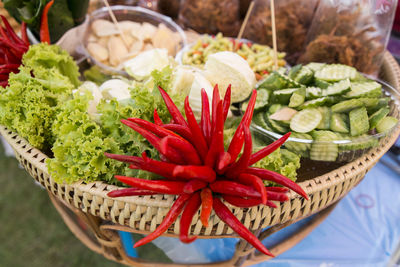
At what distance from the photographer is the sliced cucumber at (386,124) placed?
1033 millimetres

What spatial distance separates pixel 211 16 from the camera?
5.95 feet

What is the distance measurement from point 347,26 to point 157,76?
1.04 meters

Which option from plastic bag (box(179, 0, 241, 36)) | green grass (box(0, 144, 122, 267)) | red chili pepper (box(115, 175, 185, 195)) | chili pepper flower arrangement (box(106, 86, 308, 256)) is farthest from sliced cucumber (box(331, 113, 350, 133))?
green grass (box(0, 144, 122, 267))

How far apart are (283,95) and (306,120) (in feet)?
0.42

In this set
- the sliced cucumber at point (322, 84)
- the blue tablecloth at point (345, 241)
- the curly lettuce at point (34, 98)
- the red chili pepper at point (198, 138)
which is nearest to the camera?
the red chili pepper at point (198, 138)

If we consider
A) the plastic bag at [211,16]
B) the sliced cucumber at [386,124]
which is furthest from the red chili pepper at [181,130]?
the plastic bag at [211,16]

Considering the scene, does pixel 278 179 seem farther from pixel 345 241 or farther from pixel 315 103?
pixel 345 241

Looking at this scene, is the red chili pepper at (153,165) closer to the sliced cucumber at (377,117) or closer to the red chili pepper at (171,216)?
the red chili pepper at (171,216)

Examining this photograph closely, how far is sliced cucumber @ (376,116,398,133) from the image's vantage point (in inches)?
40.7

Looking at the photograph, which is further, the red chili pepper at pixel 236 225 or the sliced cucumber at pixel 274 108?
the sliced cucumber at pixel 274 108

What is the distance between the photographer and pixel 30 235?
73.4 inches

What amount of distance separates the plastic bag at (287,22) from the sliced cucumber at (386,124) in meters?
0.73

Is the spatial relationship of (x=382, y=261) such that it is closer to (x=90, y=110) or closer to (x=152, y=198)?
(x=152, y=198)

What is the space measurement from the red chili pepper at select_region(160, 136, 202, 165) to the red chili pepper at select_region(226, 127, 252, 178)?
0.25 ft
